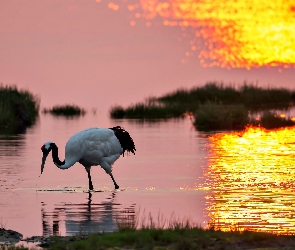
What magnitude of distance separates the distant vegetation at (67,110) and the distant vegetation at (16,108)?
705 cm

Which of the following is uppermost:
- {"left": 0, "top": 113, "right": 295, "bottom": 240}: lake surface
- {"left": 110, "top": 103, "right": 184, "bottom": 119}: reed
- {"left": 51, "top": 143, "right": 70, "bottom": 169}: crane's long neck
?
{"left": 110, "top": 103, "right": 184, "bottom": 119}: reed

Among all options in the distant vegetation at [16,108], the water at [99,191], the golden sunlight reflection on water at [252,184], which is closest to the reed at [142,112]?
the distant vegetation at [16,108]

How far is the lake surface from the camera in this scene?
13.4 metres

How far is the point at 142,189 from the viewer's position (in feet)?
58.2

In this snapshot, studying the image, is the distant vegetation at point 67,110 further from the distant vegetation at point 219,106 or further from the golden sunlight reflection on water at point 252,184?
the golden sunlight reflection on water at point 252,184

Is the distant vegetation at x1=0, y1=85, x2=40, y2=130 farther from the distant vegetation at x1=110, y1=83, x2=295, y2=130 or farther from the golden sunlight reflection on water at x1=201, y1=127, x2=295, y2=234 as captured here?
the golden sunlight reflection on water at x1=201, y1=127, x2=295, y2=234

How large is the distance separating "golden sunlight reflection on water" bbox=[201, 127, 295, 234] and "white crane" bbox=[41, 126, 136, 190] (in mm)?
2045

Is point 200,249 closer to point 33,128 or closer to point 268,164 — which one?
point 268,164

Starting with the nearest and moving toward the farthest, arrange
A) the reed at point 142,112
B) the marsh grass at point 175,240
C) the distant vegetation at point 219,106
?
the marsh grass at point 175,240 < the distant vegetation at point 219,106 < the reed at point 142,112

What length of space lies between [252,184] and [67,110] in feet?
138

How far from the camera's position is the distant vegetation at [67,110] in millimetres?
58997

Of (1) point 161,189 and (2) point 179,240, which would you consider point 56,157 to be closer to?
(1) point 161,189

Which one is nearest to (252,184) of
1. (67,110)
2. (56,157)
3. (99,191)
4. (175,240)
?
(99,191)

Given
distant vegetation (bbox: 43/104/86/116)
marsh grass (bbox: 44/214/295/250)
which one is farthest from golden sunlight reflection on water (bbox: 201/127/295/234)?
distant vegetation (bbox: 43/104/86/116)
